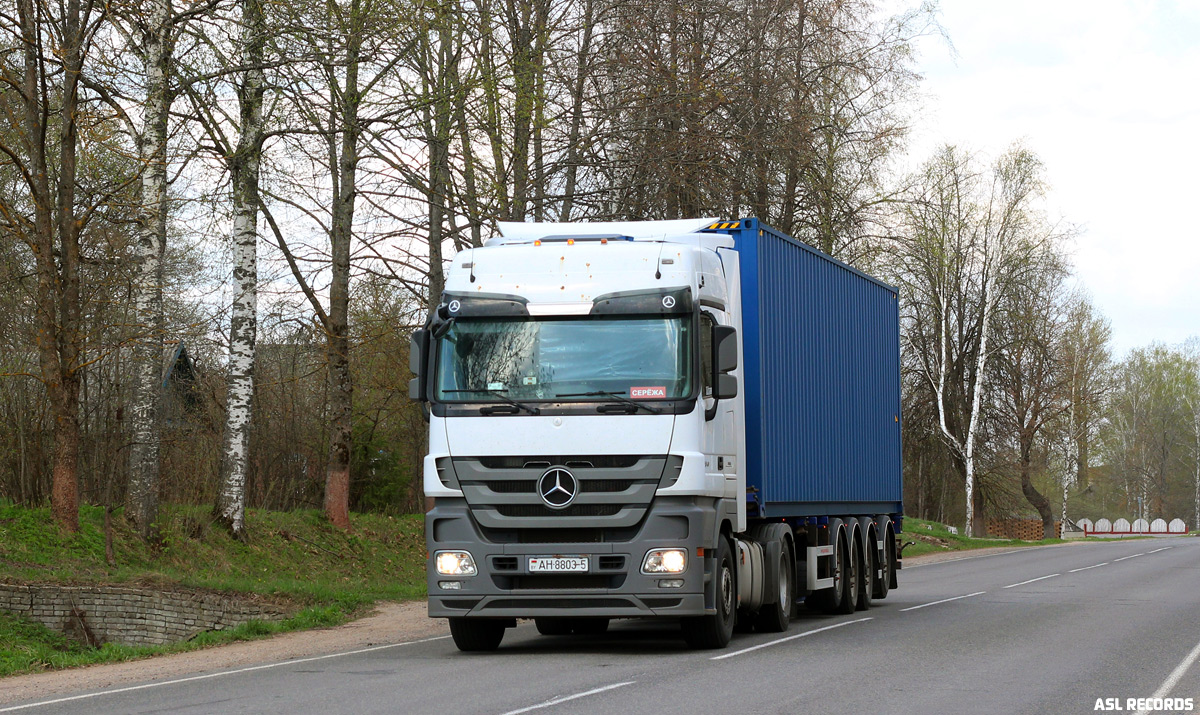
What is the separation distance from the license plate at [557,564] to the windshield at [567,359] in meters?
1.47

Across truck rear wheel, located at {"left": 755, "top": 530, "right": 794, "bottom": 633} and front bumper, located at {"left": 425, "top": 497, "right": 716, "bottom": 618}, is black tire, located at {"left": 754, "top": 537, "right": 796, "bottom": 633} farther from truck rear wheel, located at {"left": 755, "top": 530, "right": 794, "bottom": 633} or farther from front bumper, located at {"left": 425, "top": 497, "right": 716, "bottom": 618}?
front bumper, located at {"left": 425, "top": 497, "right": 716, "bottom": 618}

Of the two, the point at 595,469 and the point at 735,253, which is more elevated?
the point at 735,253

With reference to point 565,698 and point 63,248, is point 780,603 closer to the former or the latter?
point 565,698

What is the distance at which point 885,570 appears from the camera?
20484 mm

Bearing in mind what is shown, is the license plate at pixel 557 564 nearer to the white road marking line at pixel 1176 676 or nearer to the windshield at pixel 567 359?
the windshield at pixel 567 359

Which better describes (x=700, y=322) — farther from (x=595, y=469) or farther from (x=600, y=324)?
(x=595, y=469)

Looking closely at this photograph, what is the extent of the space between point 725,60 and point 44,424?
14145 mm

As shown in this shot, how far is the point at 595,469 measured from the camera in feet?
40.4

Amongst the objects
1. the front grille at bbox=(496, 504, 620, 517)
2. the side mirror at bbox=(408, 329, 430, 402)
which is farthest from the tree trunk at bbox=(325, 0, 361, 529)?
the front grille at bbox=(496, 504, 620, 517)

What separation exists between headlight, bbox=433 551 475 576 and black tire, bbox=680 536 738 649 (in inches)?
85.8

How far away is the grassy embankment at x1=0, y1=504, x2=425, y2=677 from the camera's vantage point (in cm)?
1612

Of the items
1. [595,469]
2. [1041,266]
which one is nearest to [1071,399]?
[1041,266]

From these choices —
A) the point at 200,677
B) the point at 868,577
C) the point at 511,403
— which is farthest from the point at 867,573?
the point at 200,677

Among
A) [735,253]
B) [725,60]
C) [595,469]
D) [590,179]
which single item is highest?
[725,60]
